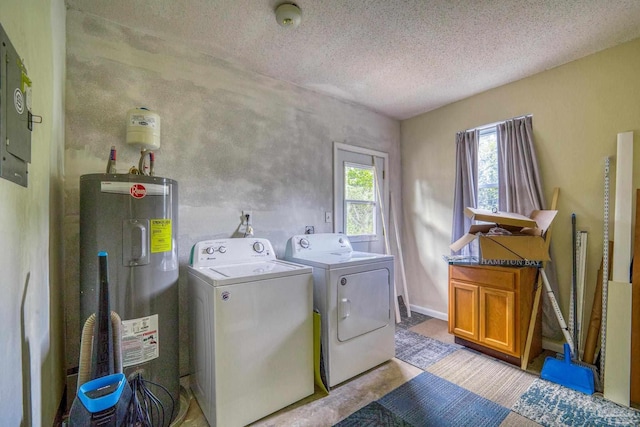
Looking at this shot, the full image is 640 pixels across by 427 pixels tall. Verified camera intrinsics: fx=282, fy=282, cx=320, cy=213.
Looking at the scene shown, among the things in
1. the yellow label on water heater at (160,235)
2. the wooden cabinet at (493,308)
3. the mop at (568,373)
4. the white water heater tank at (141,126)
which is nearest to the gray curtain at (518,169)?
the wooden cabinet at (493,308)

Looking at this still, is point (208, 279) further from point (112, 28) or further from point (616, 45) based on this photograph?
point (616, 45)

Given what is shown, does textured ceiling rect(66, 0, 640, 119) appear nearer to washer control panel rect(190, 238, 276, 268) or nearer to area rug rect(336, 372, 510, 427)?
washer control panel rect(190, 238, 276, 268)

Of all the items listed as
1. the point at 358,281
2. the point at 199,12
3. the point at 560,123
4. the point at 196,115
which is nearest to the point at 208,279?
the point at 358,281

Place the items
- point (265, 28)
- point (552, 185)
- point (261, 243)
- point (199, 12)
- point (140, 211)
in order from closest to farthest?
point (140, 211)
point (199, 12)
point (265, 28)
point (261, 243)
point (552, 185)

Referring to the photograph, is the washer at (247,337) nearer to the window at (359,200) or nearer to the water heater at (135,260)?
the water heater at (135,260)

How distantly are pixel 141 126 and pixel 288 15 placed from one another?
1.24m

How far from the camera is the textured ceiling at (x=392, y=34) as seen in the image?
1856mm

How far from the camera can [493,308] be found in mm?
2486

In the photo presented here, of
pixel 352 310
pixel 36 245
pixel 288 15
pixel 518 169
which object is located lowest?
pixel 352 310

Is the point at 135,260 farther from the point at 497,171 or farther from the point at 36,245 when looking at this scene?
the point at 497,171

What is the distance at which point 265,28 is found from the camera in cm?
207

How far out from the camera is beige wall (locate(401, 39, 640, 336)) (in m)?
2.31

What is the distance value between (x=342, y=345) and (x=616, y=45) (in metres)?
3.27

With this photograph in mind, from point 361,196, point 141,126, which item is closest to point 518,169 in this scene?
point 361,196
